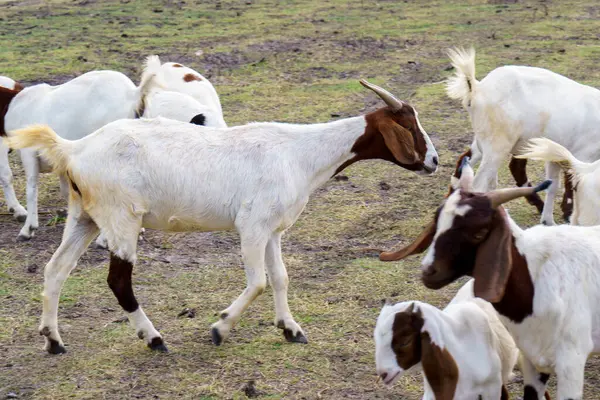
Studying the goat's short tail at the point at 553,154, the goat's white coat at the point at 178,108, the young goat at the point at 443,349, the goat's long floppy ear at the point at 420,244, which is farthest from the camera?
Answer: the goat's white coat at the point at 178,108

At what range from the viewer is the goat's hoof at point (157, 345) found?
5.53 meters

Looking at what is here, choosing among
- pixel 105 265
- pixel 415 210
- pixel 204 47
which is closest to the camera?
pixel 105 265

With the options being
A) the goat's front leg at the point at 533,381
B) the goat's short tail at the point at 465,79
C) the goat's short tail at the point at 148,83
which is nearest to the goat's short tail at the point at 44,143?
the goat's short tail at the point at 148,83

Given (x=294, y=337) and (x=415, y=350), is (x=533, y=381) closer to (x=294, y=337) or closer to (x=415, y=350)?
(x=415, y=350)

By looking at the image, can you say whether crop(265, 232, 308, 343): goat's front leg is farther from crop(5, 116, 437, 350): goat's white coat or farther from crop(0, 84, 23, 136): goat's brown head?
crop(0, 84, 23, 136): goat's brown head

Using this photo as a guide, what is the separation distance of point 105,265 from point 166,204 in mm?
1572

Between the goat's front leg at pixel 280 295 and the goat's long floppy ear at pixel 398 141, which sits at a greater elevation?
the goat's long floppy ear at pixel 398 141

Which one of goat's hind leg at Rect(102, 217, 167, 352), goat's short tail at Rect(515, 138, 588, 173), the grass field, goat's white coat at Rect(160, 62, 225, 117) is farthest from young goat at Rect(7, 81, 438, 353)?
goat's white coat at Rect(160, 62, 225, 117)

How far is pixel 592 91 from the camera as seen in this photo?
757 cm

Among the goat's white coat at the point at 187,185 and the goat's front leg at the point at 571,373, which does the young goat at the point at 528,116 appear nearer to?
the goat's white coat at the point at 187,185

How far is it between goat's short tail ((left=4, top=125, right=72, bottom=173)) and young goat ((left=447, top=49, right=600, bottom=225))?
338 centimetres

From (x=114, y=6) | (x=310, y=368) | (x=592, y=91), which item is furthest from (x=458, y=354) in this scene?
(x=114, y=6)

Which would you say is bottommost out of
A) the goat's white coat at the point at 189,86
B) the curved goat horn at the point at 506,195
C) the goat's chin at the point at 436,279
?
the goat's white coat at the point at 189,86

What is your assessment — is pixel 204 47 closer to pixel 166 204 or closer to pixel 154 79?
pixel 154 79
